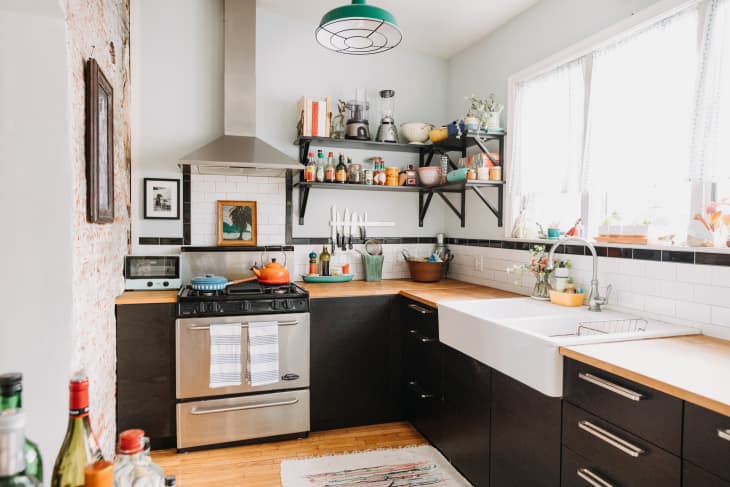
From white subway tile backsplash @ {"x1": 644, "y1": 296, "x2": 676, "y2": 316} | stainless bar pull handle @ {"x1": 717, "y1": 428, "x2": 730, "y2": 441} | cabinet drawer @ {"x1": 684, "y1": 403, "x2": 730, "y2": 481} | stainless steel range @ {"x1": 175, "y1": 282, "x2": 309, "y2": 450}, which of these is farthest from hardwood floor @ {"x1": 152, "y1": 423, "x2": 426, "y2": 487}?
stainless bar pull handle @ {"x1": 717, "y1": 428, "x2": 730, "y2": 441}

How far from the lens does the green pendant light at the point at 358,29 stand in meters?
2.17

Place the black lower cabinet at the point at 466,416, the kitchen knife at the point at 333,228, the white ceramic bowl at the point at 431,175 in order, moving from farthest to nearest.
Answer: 1. the kitchen knife at the point at 333,228
2. the white ceramic bowl at the point at 431,175
3. the black lower cabinet at the point at 466,416

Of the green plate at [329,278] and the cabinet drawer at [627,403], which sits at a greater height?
the green plate at [329,278]

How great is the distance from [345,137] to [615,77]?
184cm

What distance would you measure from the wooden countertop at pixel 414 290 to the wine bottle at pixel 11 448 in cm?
227

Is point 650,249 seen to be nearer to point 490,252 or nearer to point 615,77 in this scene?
point 615,77

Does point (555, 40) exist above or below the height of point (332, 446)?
above

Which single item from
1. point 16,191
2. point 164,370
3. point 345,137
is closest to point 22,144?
point 16,191

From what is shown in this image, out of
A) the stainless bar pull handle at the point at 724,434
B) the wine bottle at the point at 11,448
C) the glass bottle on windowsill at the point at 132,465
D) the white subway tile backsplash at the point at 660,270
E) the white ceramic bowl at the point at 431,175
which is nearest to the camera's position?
the wine bottle at the point at 11,448

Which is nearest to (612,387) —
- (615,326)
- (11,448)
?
(615,326)

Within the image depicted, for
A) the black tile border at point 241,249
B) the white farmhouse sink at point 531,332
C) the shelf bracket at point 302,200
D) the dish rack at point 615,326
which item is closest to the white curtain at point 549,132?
the white farmhouse sink at point 531,332

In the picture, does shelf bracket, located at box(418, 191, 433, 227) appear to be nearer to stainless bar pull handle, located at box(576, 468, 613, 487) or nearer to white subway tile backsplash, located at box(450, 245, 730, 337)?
white subway tile backsplash, located at box(450, 245, 730, 337)

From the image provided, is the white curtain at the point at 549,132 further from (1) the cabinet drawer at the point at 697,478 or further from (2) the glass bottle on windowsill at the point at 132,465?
(2) the glass bottle on windowsill at the point at 132,465

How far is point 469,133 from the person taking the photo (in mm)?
3254
